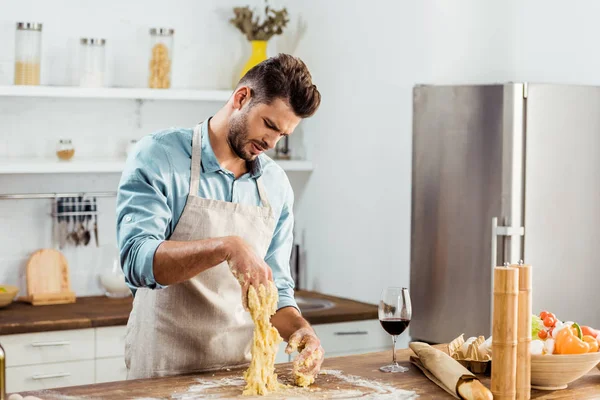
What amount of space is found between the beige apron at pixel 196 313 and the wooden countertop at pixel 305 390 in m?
0.15

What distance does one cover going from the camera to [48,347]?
152 inches

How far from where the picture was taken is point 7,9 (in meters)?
4.33

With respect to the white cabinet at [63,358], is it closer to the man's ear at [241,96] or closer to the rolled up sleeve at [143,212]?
the rolled up sleeve at [143,212]

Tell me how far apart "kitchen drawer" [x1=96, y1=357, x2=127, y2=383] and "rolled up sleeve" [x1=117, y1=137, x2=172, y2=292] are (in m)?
1.54

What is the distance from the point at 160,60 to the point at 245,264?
8.24 ft

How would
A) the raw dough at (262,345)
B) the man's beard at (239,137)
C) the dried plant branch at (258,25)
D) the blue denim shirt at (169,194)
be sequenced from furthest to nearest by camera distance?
the dried plant branch at (258,25), the man's beard at (239,137), the blue denim shirt at (169,194), the raw dough at (262,345)

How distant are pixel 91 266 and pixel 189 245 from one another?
2.47m

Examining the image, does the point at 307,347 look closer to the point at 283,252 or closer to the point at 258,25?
the point at 283,252

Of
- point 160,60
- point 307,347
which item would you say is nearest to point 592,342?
point 307,347

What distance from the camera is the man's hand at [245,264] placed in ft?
7.29

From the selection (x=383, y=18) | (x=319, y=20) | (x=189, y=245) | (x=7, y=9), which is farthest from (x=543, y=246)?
(x=7, y=9)

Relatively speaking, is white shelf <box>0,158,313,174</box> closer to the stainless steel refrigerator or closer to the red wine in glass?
the stainless steel refrigerator

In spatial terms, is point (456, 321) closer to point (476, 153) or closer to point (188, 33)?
point (476, 153)

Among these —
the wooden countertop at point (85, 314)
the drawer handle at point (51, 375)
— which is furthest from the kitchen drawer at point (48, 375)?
the wooden countertop at point (85, 314)
